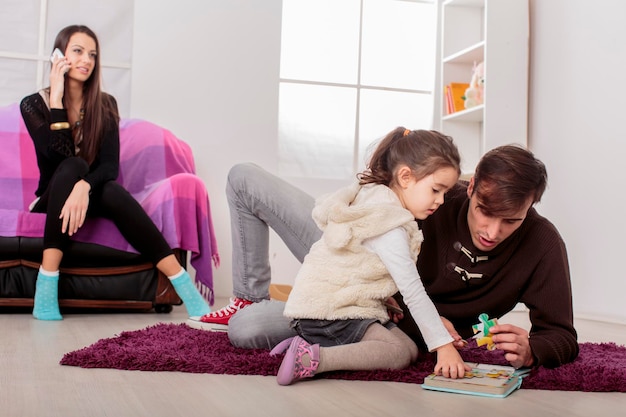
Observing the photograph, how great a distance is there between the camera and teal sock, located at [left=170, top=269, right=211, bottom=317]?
2.64m

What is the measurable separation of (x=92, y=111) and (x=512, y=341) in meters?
1.95

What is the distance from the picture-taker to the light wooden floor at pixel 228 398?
46.1 inches

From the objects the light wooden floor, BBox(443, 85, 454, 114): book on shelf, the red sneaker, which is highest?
BBox(443, 85, 454, 114): book on shelf

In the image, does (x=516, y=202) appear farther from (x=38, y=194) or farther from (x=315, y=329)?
(x=38, y=194)

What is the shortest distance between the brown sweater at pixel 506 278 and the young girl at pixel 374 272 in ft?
0.56

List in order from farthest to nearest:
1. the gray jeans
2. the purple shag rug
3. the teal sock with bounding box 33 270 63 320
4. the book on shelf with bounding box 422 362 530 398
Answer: the teal sock with bounding box 33 270 63 320 < the gray jeans < the purple shag rug < the book on shelf with bounding box 422 362 530 398

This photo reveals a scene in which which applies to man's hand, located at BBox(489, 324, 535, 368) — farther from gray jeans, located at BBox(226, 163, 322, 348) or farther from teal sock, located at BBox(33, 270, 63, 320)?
teal sock, located at BBox(33, 270, 63, 320)

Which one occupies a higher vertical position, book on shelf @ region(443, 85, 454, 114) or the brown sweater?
book on shelf @ region(443, 85, 454, 114)

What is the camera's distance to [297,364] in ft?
4.57

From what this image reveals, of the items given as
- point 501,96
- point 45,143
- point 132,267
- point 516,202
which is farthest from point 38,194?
point 501,96

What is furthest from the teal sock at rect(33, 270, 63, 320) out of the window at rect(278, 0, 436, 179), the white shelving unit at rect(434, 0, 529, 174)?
the white shelving unit at rect(434, 0, 529, 174)

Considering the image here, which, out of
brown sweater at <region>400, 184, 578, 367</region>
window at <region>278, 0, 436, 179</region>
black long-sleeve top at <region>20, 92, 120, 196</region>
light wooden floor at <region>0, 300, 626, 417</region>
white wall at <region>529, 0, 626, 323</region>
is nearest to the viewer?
light wooden floor at <region>0, 300, 626, 417</region>

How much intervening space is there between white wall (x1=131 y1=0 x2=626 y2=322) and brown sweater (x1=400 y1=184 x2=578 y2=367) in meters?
1.71

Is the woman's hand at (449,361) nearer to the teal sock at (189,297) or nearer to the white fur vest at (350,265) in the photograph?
the white fur vest at (350,265)
